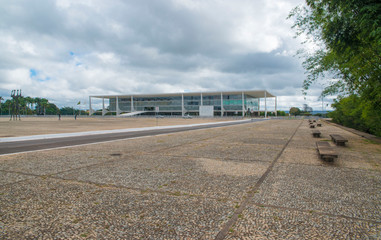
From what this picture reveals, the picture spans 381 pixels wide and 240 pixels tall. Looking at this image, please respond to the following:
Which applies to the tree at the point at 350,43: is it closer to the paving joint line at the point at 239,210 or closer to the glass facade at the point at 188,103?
the paving joint line at the point at 239,210

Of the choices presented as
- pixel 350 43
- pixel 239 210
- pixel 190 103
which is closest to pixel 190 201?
pixel 239 210

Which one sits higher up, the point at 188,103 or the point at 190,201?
the point at 188,103

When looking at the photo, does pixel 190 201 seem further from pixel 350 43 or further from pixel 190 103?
pixel 190 103

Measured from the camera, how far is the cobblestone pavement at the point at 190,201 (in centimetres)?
321

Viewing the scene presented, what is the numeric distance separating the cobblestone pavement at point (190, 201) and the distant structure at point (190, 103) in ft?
327

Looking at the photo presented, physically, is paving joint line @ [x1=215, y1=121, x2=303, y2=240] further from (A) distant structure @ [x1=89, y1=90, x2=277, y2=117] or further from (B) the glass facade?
(B) the glass facade

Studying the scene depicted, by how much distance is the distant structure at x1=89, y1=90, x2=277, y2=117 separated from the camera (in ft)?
380

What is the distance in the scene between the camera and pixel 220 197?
446cm

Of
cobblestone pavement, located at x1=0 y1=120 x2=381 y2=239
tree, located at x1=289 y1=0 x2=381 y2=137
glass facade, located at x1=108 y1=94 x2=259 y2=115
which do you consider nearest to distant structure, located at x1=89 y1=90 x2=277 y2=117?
glass facade, located at x1=108 y1=94 x2=259 y2=115

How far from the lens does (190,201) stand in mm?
4246

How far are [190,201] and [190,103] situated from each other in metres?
122

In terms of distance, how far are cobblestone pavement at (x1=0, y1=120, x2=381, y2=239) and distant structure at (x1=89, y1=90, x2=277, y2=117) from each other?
9969 centimetres

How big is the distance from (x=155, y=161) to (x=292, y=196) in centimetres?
454

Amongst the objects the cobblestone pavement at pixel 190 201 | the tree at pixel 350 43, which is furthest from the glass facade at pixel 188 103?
the cobblestone pavement at pixel 190 201
